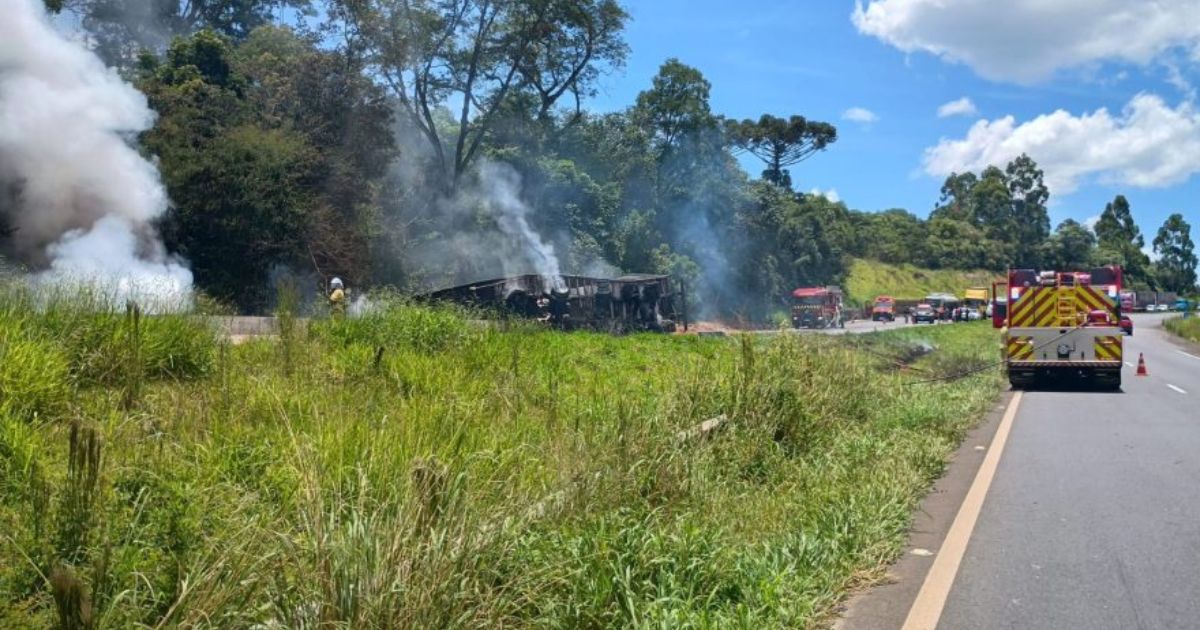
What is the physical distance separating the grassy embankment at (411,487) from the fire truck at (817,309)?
35621 mm

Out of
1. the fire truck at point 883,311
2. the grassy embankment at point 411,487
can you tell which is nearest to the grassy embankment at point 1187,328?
the fire truck at point 883,311

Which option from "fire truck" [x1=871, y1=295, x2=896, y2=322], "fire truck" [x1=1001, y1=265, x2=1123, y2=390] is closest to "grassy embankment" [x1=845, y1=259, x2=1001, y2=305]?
"fire truck" [x1=871, y1=295, x2=896, y2=322]

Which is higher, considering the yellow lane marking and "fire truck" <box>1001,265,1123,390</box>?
"fire truck" <box>1001,265,1123,390</box>

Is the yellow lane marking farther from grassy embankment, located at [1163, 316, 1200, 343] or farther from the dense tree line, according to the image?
grassy embankment, located at [1163, 316, 1200, 343]

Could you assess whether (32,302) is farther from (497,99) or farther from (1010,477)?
(497,99)

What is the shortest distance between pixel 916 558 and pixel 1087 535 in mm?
1464

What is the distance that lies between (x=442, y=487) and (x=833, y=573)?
2272 millimetres

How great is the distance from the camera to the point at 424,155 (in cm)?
3644

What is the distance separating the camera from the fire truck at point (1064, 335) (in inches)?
653

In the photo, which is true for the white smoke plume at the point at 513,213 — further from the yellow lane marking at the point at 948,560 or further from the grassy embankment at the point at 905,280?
the grassy embankment at the point at 905,280

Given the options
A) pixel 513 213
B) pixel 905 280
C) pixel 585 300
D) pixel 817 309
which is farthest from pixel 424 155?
pixel 905 280

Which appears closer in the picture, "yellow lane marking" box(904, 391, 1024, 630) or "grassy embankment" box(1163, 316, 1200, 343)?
"yellow lane marking" box(904, 391, 1024, 630)

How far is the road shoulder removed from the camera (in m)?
4.66

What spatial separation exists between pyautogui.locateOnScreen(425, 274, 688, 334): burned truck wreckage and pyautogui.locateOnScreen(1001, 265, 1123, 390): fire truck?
10.4 meters
